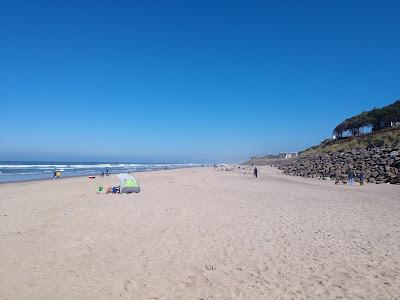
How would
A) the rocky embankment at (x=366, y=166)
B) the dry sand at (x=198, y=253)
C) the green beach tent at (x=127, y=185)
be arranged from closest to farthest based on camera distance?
the dry sand at (x=198, y=253) < the green beach tent at (x=127, y=185) < the rocky embankment at (x=366, y=166)

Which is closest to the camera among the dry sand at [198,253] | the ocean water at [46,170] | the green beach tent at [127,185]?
the dry sand at [198,253]

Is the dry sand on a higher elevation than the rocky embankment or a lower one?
lower

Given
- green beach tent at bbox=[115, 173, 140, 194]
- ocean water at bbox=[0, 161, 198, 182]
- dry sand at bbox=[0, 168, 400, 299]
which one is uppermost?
ocean water at bbox=[0, 161, 198, 182]

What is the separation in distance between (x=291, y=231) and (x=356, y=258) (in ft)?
8.17

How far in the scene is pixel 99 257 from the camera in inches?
284

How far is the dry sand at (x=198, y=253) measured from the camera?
223 inches

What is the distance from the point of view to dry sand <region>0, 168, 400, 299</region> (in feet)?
18.6

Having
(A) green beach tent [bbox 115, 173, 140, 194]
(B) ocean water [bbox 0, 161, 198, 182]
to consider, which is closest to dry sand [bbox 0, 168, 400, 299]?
(A) green beach tent [bbox 115, 173, 140, 194]

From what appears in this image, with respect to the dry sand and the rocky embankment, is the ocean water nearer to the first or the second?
the dry sand

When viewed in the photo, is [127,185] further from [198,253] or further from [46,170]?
[46,170]

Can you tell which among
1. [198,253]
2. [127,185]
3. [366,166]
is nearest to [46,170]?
[127,185]

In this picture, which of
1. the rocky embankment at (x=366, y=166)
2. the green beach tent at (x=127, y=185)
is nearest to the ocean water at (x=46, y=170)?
the green beach tent at (x=127, y=185)

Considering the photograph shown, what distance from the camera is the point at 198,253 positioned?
7.53 m

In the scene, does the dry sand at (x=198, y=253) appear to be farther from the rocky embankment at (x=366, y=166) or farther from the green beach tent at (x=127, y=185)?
the rocky embankment at (x=366, y=166)
